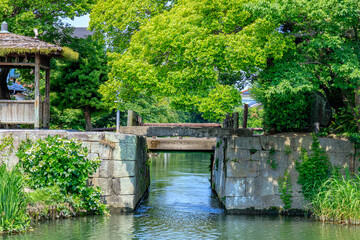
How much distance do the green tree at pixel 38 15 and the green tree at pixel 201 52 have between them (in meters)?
7.75

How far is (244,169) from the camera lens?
569 inches

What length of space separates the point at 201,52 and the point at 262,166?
421 cm

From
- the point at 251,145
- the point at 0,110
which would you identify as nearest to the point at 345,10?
the point at 251,145

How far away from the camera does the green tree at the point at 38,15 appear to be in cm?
1948

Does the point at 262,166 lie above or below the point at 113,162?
below

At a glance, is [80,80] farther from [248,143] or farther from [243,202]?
[243,202]

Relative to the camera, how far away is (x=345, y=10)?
37.9 ft

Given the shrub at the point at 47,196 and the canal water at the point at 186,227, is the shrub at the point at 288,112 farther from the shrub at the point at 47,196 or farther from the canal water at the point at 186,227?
the shrub at the point at 47,196

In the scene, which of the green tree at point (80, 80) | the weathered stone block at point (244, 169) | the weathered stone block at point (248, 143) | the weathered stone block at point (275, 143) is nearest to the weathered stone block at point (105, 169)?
the weathered stone block at point (244, 169)

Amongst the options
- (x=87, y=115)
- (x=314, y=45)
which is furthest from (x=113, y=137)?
(x=87, y=115)

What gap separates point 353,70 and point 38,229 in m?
8.91

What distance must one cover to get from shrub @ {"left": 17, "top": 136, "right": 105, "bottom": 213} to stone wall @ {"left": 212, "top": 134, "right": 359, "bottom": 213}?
14.3 ft

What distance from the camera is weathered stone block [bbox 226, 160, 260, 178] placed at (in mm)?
14422

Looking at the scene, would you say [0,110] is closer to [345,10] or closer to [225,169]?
[225,169]
